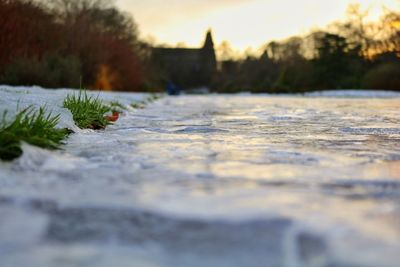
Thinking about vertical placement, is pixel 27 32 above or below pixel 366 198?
above

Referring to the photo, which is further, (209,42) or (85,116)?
(209,42)

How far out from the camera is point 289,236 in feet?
4.15

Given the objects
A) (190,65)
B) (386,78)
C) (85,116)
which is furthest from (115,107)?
(190,65)

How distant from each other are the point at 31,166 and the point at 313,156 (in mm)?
1535

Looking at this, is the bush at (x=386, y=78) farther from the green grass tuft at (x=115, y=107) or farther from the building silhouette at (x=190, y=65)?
the building silhouette at (x=190, y=65)

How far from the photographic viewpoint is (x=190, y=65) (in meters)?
64.2

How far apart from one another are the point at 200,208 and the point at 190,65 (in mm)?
63518

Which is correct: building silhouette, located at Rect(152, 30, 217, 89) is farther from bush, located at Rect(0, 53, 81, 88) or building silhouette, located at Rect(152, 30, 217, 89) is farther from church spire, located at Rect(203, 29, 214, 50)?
bush, located at Rect(0, 53, 81, 88)

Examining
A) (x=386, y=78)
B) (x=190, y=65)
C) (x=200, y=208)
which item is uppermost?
(x=190, y=65)

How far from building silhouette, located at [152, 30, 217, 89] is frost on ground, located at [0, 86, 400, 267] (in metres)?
51.9

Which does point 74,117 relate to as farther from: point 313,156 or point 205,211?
point 205,211

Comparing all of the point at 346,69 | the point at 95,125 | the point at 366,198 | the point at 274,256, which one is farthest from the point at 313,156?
the point at 346,69

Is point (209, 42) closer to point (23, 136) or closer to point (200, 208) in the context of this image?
point (23, 136)

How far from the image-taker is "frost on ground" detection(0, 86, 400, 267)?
1150 mm
